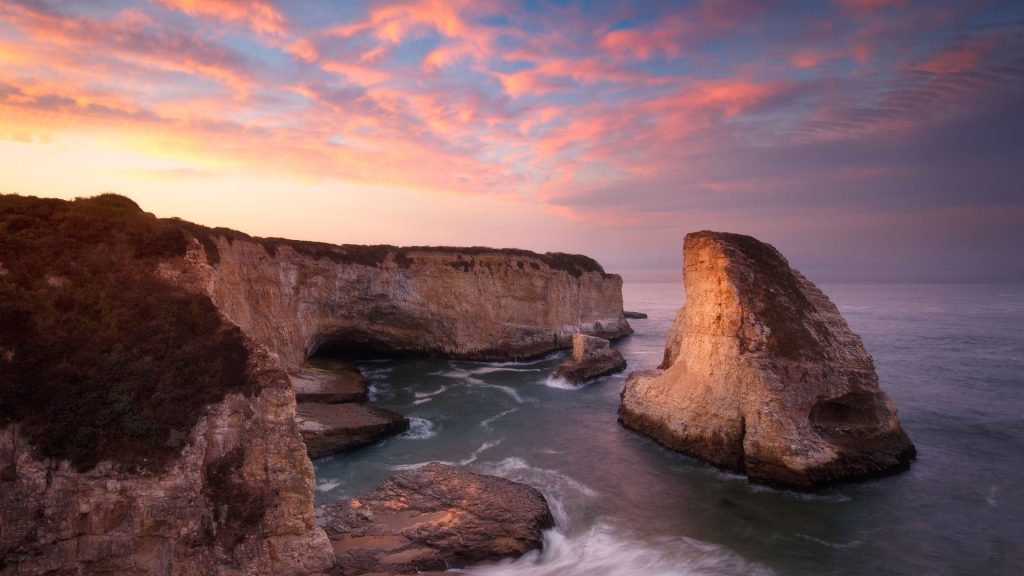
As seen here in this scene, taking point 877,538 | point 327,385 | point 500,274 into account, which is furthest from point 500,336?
point 877,538

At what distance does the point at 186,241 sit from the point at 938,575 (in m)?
22.4

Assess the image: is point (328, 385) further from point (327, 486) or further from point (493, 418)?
point (327, 486)

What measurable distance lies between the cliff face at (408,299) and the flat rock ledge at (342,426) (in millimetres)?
7210

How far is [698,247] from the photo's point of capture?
24.5 m

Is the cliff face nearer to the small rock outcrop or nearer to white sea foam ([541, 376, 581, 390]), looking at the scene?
the small rock outcrop

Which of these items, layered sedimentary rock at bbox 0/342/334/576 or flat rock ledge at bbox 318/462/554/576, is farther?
flat rock ledge at bbox 318/462/554/576

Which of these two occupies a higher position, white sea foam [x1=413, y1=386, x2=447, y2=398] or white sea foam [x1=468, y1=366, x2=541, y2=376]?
white sea foam [x1=468, y1=366, x2=541, y2=376]


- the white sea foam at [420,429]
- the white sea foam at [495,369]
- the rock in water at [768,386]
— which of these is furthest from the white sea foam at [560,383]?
the white sea foam at [420,429]

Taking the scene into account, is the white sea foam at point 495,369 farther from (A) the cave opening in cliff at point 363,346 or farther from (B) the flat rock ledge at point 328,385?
(B) the flat rock ledge at point 328,385

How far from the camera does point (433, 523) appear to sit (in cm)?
1436

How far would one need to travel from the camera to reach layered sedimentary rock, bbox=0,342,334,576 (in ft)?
30.1

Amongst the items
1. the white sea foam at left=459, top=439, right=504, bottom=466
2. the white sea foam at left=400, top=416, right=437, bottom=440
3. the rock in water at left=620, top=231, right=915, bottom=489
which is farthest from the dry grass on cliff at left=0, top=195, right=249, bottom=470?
the rock in water at left=620, top=231, right=915, bottom=489

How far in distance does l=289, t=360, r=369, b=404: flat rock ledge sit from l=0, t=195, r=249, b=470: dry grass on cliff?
43.6ft

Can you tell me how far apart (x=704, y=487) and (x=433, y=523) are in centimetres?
1027
